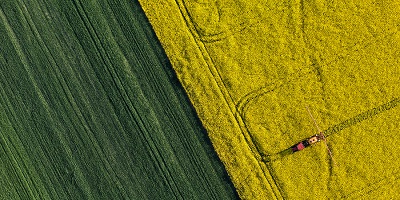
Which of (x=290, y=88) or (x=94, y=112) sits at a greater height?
(x=94, y=112)

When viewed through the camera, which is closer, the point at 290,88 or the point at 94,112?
the point at 290,88

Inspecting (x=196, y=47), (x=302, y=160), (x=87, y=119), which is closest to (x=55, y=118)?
(x=87, y=119)

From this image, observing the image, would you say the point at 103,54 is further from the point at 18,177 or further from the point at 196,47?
the point at 18,177

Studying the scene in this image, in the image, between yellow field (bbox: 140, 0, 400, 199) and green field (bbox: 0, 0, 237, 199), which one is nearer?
yellow field (bbox: 140, 0, 400, 199)
